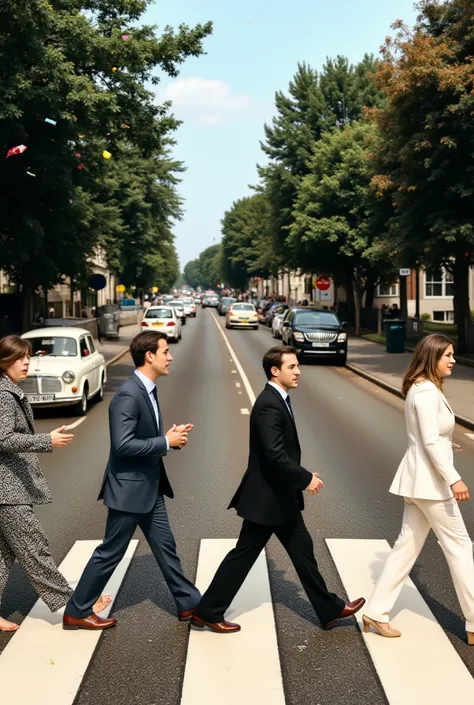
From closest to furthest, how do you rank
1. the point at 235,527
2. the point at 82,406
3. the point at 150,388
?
the point at 150,388 < the point at 235,527 < the point at 82,406

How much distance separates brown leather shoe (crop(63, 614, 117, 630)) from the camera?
5438 millimetres

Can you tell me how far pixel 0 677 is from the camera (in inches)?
187

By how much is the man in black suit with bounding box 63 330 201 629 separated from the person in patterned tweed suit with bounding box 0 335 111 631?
25 centimetres

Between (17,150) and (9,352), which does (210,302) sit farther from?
(9,352)

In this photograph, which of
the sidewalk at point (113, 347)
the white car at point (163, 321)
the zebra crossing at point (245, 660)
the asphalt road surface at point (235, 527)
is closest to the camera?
the zebra crossing at point (245, 660)

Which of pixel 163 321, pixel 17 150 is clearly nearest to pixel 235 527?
pixel 17 150

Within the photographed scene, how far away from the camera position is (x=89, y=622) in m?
5.45

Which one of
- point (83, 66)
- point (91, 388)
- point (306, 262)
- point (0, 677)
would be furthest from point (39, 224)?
point (306, 262)

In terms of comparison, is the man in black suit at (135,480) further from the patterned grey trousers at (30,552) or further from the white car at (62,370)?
the white car at (62,370)

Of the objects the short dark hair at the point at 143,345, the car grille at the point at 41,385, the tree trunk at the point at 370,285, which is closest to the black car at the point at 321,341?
the car grille at the point at 41,385

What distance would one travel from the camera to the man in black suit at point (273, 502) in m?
5.22

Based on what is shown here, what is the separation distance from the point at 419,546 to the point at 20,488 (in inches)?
96.6

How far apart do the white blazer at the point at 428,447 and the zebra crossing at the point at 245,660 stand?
894mm

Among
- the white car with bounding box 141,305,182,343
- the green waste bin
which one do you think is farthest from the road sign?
the green waste bin
